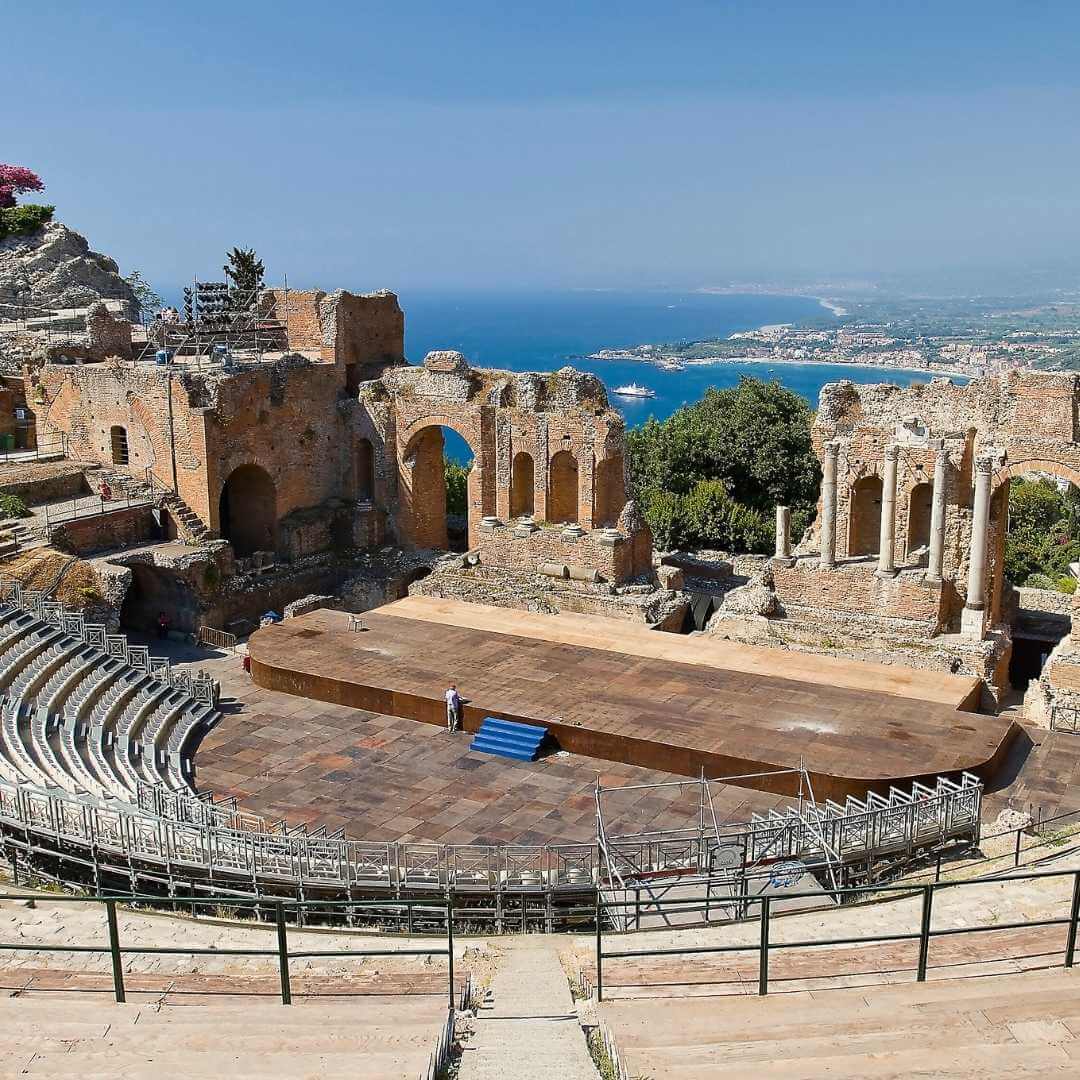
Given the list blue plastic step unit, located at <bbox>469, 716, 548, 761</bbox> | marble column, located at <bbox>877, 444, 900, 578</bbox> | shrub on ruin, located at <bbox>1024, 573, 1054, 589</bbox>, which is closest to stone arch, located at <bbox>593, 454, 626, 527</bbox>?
marble column, located at <bbox>877, 444, 900, 578</bbox>

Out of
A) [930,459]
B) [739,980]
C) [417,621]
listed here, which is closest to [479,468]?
[417,621]

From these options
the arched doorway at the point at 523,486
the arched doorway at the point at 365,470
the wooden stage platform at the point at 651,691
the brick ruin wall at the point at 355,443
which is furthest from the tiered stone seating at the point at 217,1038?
the arched doorway at the point at 365,470

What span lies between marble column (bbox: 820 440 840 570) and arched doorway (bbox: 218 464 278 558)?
1446 cm

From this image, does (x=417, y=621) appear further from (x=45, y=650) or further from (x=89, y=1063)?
(x=89, y=1063)

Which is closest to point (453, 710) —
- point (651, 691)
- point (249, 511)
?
point (651, 691)

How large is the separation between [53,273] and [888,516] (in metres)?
39.3

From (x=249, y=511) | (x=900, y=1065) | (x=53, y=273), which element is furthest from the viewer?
(x=53, y=273)

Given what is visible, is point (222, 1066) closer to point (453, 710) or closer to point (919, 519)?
point (453, 710)

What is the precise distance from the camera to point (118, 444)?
101 feet

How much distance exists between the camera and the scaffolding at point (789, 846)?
47.0 feet

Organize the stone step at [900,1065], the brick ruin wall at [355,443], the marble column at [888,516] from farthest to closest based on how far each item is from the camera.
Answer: the brick ruin wall at [355,443], the marble column at [888,516], the stone step at [900,1065]

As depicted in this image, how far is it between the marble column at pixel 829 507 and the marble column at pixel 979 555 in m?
3.07

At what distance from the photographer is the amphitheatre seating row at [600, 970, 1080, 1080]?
827 cm

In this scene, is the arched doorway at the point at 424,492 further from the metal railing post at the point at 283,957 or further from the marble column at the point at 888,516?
the metal railing post at the point at 283,957
